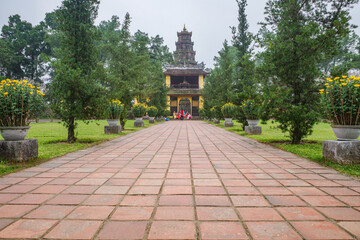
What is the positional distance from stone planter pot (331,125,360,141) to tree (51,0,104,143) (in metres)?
5.94

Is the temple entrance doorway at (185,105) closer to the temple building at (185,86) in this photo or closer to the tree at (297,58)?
the temple building at (185,86)

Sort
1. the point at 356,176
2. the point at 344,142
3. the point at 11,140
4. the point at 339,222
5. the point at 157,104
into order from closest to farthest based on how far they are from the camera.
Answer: the point at 339,222, the point at 356,176, the point at 344,142, the point at 11,140, the point at 157,104

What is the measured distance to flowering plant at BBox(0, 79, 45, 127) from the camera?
4.31 metres

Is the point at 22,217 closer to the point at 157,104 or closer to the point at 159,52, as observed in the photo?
the point at 157,104

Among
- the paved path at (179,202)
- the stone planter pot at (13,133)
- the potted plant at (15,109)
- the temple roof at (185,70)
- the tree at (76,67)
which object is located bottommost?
the paved path at (179,202)

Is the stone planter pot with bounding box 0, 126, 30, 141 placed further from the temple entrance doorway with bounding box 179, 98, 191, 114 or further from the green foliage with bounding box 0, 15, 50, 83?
the temple entrance doorway with bounding box 179, 98, 191, 114

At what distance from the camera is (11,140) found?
439 centimetres

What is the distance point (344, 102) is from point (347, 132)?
0.55 m

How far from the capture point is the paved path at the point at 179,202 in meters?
1.87

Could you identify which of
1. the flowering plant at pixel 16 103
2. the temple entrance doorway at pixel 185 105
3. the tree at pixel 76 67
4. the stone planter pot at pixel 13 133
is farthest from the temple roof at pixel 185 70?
the stone planter pot at pixel 13 133

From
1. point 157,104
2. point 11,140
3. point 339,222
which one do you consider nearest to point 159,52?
point 157,104

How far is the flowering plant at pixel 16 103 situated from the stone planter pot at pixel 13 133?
11 centimetres

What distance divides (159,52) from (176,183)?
141 ft

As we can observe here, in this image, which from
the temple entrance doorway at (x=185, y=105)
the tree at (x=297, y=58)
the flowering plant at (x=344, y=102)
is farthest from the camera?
the temple entrance doorway at (x=185, y=105)
